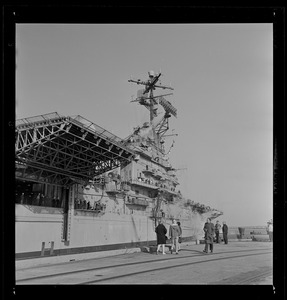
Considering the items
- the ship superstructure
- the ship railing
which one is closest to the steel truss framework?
the ship superstructure

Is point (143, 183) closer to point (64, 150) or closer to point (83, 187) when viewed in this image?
point (83, 187)

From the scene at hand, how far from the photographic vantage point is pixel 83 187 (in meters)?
15.6

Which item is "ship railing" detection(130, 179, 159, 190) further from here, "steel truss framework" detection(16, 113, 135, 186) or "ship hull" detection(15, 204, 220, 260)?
"steel truss framework" detection(16, 113, 135, 186)

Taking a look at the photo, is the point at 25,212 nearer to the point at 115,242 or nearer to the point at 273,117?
the point at 115,242

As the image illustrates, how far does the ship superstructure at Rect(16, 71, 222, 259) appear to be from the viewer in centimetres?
1170

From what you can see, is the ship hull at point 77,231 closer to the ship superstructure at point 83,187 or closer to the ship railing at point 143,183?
the ship superstructure at point 83,187

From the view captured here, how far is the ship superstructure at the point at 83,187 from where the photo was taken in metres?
11.7

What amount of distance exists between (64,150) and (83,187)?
9.46 ft
